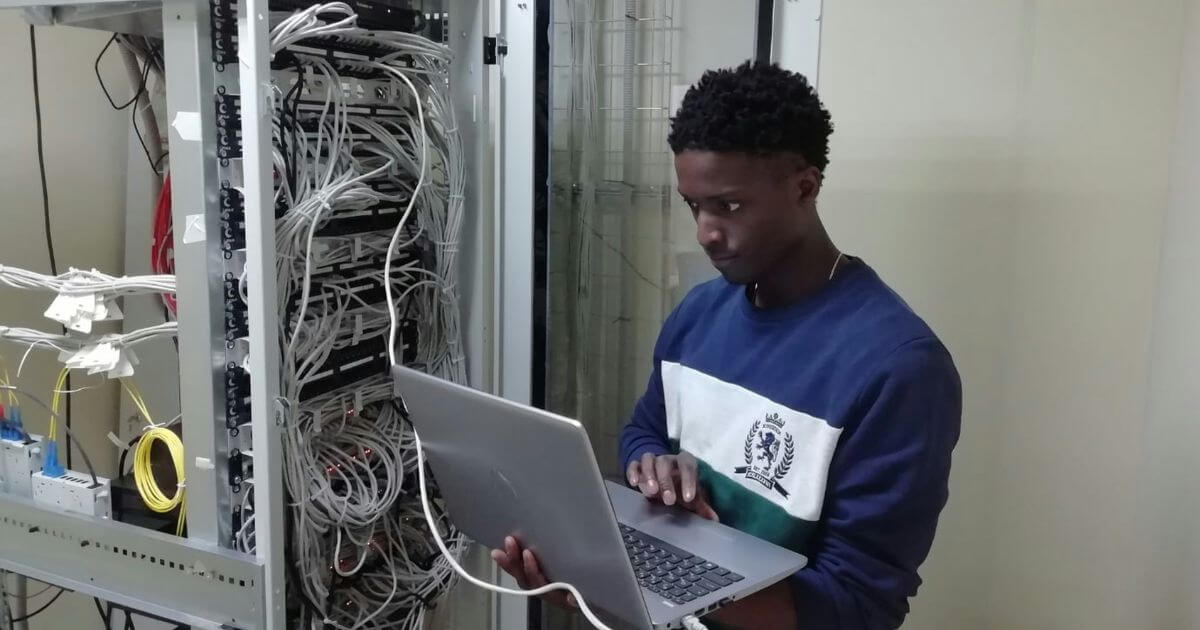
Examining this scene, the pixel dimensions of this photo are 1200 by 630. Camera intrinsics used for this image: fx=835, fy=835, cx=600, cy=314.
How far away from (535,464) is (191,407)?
565 millimetres

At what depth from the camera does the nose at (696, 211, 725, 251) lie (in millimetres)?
978

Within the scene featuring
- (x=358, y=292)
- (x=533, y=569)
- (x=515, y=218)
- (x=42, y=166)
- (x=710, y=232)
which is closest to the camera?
(x=533, y=569)

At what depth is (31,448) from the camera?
1.30 meters

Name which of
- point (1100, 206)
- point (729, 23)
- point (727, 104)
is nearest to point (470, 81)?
point (729, 23)

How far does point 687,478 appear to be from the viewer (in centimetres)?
99

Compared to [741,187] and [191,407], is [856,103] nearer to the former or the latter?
[741,187]

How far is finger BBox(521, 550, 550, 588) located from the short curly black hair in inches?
19.5

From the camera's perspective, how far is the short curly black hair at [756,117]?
0.95 metres

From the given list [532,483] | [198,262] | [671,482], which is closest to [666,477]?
[671,482]

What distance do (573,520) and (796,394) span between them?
0.32 metres

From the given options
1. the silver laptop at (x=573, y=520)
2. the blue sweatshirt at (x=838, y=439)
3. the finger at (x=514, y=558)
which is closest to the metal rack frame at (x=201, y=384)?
the silver laptop at (x=573, y=520)

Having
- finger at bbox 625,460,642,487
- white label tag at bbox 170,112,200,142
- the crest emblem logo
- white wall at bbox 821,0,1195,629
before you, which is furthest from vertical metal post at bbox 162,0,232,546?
white wall at bbox 821,0,1195,629

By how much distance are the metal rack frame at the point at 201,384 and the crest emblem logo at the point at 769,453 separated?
0.59m

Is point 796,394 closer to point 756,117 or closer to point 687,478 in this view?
point 687,478
